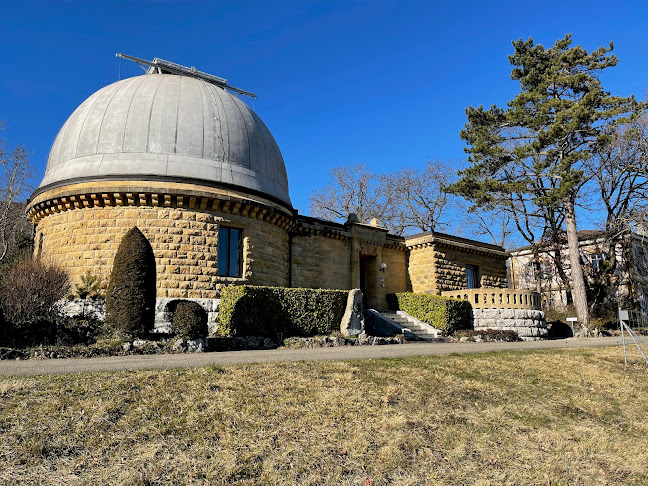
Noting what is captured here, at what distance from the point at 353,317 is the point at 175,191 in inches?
272

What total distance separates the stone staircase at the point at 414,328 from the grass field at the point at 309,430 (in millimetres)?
9808

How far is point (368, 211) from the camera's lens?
39.7 meters

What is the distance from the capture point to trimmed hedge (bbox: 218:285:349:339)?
13.0 m

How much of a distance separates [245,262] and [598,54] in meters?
20.4

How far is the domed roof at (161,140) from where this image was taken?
14961 mm

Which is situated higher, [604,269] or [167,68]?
[167,68]

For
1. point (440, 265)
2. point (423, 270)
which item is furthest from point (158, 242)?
point (440, 265)

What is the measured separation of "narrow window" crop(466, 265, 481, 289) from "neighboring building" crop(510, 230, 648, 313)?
600cm

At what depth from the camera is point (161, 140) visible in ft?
50.3

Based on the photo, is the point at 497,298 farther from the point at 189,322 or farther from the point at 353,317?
the point at 189,322

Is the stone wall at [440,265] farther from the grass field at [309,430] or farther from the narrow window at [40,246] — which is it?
the narrow window at [40,246]

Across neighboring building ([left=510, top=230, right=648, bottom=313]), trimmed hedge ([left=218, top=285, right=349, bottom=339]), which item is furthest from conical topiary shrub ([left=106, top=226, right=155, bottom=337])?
neighboring building ([left=510, top=230, right=648, bottom=313])

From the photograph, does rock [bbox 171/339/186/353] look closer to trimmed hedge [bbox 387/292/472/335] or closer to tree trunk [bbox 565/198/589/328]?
trimmed hedge [bbox 387/292/472/335]

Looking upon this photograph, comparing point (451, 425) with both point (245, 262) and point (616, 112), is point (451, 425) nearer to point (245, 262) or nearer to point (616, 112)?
point (245, 262)
